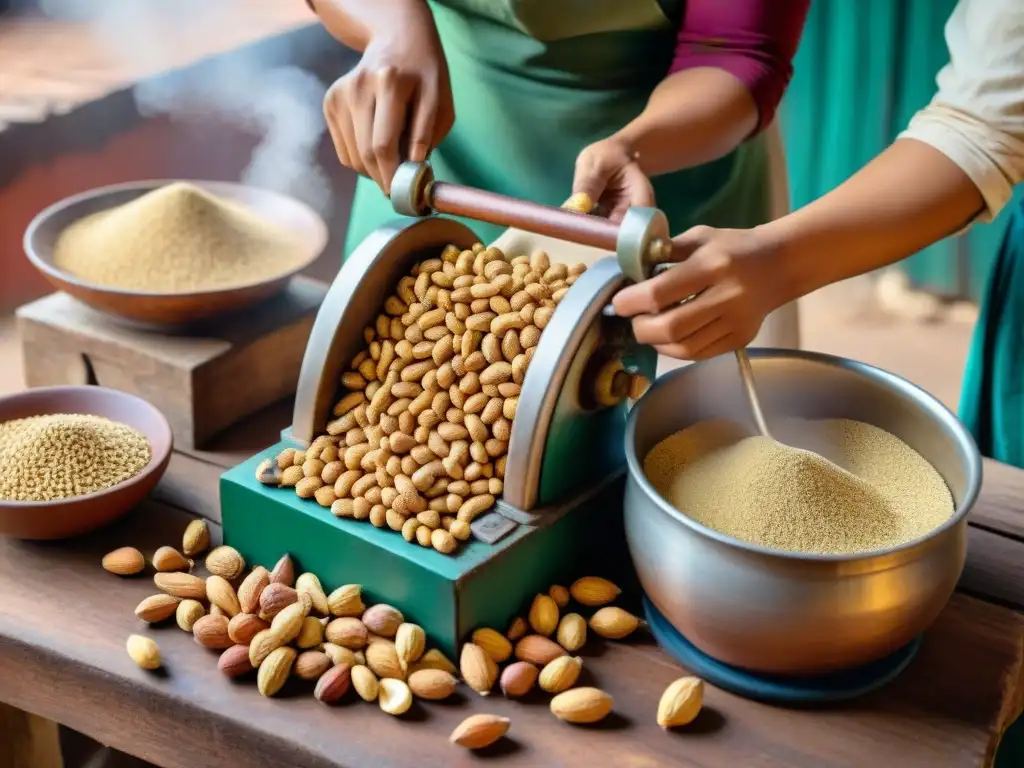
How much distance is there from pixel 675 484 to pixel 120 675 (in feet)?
1.67

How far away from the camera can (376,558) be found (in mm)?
1005

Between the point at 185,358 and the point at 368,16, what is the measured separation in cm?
47

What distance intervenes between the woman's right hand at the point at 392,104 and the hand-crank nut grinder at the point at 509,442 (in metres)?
0.15

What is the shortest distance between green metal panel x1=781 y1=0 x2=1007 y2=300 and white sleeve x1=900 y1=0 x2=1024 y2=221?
199 cm

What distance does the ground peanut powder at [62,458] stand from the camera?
112cm

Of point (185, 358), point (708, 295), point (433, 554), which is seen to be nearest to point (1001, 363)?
point (708, 295)

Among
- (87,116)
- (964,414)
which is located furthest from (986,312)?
(87,116)

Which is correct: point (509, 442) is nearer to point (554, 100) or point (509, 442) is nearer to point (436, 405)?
point (436, 405)

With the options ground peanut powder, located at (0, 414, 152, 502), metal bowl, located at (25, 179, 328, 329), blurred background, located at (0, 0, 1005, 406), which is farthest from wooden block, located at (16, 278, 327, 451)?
blurred background, located at (0, 0, 1005, 406)

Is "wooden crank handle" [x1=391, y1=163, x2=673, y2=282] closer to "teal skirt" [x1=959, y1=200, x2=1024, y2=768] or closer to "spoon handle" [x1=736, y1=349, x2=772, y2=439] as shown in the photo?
"spoon handle" [x1=736, y1=349, x2=772, y2=439]

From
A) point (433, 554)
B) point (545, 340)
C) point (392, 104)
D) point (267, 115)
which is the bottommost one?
point (267, 115)

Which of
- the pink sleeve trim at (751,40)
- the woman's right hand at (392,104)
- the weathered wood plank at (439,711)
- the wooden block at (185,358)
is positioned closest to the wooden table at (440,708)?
the weathered wood plank at (439,711)

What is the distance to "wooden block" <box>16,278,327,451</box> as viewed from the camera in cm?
134

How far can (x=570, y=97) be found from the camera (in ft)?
5.24
